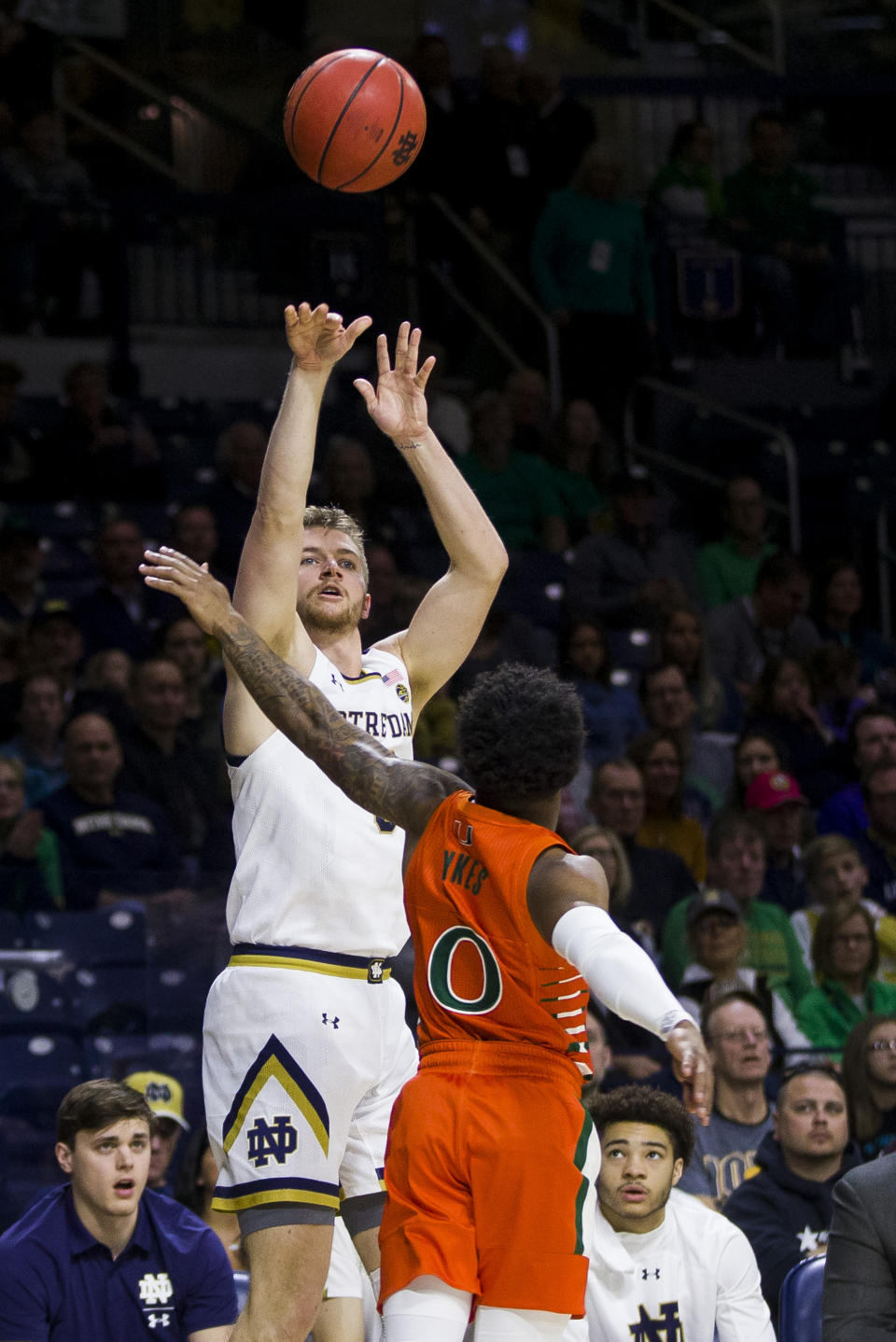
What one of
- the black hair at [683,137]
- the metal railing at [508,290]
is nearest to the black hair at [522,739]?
the metal railing at [508,290]

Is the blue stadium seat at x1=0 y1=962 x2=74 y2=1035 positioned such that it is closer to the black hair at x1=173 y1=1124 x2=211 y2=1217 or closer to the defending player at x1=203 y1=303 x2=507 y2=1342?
the black hair at x1=173 y1=1124 x2=211 y2=1217

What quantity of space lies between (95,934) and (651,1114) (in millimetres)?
2949

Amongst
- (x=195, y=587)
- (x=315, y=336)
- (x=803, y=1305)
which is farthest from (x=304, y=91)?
(x=803, y=1305)

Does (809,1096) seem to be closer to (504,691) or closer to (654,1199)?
(654,1199)

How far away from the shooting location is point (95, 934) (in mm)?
8117

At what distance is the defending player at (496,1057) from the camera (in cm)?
413

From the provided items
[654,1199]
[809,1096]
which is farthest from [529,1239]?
A: [809,1096]

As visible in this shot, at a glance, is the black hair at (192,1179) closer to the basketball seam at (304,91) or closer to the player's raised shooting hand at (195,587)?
the player's raised shooting hand at (195,587)

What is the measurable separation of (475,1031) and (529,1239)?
454 mm

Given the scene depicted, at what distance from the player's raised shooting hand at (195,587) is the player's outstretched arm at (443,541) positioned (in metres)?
0.91

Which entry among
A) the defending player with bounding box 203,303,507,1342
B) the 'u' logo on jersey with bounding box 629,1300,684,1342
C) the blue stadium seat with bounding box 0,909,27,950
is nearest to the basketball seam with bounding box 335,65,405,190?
the defending player with bounding box 203,303,507,1342

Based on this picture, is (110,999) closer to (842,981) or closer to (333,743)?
(842,981)

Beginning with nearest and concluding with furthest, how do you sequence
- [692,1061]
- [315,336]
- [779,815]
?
[692,1061] < [315,336] < [779,815]

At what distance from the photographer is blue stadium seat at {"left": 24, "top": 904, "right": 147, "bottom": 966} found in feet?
26.5
